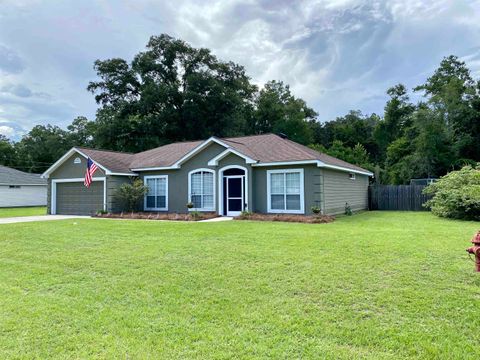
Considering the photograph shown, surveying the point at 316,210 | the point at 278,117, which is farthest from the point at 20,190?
the point at 278,117

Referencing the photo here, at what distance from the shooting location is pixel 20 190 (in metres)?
32.2

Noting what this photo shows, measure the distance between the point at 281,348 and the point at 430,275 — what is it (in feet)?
11.2

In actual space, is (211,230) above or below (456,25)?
below

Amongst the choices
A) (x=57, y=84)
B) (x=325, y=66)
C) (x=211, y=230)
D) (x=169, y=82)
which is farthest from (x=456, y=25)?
(x=169, y=82)

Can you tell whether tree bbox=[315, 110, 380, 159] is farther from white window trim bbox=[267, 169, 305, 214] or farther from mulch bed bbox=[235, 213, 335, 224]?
mulch bed bbox=[235, 213, 335, 224]

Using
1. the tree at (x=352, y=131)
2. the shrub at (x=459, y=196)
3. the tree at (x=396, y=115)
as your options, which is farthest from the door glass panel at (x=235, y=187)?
the tree at (x=352, y=131)

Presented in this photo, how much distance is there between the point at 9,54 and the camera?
58.3 ft

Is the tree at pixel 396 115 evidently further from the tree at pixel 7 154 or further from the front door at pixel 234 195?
the tree at pixel 7 154

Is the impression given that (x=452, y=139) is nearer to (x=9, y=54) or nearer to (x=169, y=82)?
(x=169, y=82)

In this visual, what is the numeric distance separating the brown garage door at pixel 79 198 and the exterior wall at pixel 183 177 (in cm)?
392

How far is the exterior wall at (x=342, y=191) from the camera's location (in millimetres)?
16094

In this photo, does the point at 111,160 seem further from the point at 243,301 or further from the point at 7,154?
the point at 7,154

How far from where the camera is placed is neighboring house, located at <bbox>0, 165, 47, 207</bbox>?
3083cm

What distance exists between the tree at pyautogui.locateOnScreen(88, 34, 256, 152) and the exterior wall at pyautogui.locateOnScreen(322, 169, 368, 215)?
20.1m
